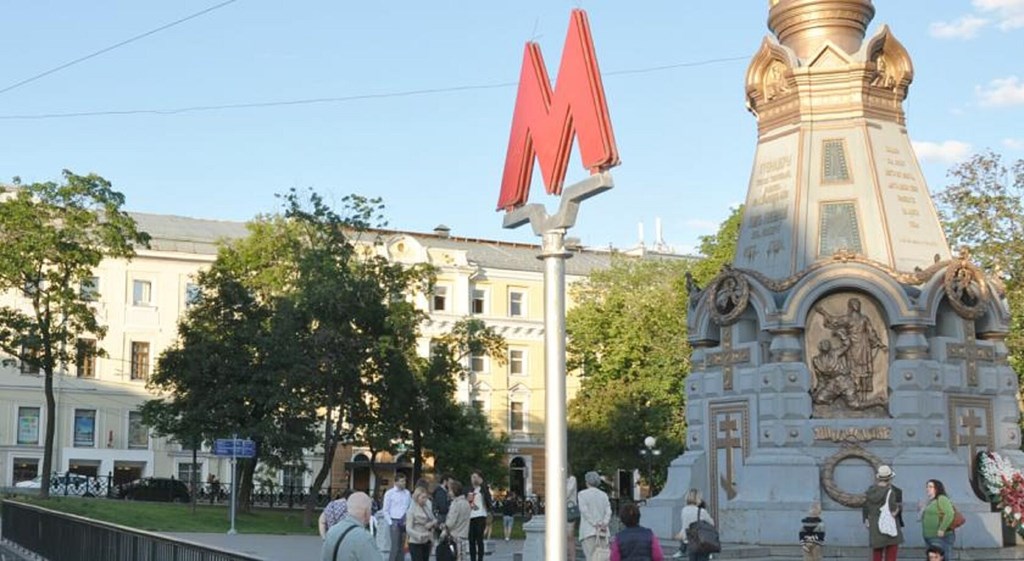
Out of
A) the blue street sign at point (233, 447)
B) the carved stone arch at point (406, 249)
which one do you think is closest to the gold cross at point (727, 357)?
the blue street sign at point (233, 447)

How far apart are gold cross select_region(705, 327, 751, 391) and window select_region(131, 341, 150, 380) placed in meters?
47.5

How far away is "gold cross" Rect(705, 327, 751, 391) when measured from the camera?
84.5 feet

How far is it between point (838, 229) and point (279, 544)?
14.1 meters

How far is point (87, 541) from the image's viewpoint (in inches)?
700

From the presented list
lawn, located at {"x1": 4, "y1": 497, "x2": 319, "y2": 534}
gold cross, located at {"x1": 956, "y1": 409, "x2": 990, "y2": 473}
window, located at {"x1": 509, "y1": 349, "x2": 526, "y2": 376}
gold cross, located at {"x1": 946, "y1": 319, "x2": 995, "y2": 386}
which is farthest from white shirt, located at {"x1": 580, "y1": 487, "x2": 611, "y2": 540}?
window, located at {"x1": 509, "y1": 349, "x2": 526, "y2": 376}

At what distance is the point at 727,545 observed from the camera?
24.1 m

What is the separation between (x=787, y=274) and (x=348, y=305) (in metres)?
19.5

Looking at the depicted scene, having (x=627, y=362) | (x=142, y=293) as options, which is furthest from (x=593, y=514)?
(x=142, y=293)

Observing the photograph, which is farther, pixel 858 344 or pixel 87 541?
pixel 858 344

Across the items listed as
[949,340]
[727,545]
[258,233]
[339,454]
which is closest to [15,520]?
[727,545]

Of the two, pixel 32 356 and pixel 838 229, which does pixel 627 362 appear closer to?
pixel 32 356

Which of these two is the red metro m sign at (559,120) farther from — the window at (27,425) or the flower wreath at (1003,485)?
the window at (27,425)

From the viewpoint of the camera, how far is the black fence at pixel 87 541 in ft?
42.7

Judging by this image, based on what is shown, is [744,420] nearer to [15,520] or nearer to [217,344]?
[15,520]
